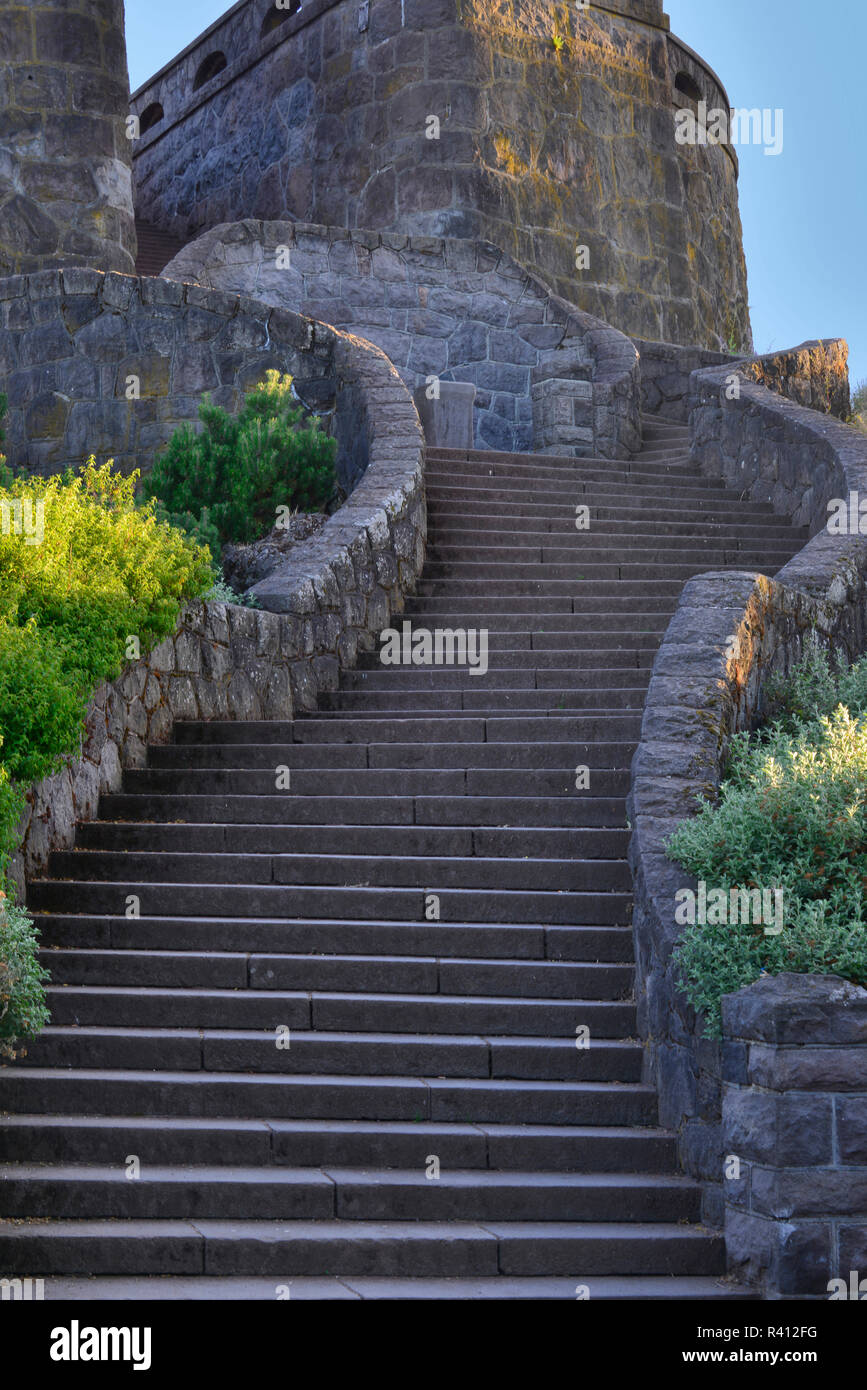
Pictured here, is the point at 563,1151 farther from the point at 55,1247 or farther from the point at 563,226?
the point at 563,226

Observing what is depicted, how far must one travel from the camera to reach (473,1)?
1939 cm

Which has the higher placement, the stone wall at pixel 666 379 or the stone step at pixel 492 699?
the stone wall at pixel 666 379

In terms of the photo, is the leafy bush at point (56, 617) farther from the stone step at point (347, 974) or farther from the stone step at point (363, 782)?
the stone step at point (363, 782)

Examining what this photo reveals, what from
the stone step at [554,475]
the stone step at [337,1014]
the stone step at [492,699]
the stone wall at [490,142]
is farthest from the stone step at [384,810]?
the stone wall at [490,142]

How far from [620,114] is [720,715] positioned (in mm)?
16046

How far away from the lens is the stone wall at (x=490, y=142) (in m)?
19.2

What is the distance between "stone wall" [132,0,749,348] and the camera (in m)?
19.2

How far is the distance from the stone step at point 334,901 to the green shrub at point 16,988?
1599 millimetres

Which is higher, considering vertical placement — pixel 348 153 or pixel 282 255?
pixel 348 153

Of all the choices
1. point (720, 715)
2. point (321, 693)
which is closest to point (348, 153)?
point (321, 693)

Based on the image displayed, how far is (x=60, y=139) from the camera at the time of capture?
15938mm

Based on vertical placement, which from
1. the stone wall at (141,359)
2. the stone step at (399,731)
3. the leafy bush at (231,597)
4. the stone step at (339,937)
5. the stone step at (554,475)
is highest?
the stone wall at (141,359)

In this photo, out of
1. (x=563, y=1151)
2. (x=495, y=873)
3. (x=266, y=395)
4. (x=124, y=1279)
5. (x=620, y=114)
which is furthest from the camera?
(x=620, y=114)

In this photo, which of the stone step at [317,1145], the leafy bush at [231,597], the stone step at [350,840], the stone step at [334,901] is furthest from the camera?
the leafy bush at [231,597]
